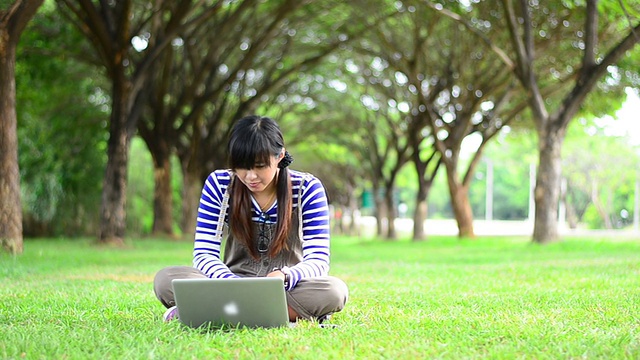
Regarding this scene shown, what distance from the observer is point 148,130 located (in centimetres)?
2284

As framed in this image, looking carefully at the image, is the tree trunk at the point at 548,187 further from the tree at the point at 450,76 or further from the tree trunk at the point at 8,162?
the tree trunk at the point at 8,162

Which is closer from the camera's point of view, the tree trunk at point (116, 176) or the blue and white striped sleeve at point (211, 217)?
the blue and white striped sleeve at point (211, 217)

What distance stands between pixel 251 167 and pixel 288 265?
2.82ft

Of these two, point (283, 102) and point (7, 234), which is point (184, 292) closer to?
point (7, 234)

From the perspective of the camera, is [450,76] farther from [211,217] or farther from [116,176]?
[211,217]

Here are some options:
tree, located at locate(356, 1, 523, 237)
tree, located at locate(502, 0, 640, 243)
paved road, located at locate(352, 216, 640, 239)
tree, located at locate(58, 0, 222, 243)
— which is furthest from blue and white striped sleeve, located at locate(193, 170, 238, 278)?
paved road, located at locate(352, 216, 640, 239)

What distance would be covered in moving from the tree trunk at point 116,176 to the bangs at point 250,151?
41.0 feet

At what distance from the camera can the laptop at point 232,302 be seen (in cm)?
417

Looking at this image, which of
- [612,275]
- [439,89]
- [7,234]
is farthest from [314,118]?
[612,275]

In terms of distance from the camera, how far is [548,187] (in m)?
16.9

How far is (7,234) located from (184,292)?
27.6 feet

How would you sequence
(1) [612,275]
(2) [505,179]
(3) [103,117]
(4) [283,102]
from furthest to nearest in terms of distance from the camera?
(2) [505,179]
(4) [283,102]
(3) [103,117]
(1) [612,275]

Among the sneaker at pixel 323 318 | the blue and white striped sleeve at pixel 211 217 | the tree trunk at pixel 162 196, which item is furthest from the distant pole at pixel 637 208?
the blue and white striped sleeve at pixel 211 217

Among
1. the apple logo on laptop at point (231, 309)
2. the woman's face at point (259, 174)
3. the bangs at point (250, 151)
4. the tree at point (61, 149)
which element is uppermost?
the tree at point (61, 149)
